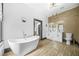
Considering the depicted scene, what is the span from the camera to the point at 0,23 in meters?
1.21

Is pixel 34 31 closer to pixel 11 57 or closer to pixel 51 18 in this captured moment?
pixel 51 18

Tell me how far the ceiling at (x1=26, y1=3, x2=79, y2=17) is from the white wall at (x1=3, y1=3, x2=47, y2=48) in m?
0.05

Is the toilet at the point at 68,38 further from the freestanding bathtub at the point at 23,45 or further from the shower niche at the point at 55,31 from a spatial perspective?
the freestanding bathtub at the point at 23,45

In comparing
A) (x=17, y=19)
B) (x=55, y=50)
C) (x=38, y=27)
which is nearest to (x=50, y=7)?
(x=38, y=27)

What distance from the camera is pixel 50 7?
137cm

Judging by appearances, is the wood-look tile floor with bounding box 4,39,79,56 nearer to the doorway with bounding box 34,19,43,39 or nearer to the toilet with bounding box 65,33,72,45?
the toilet with bounding box 65,33,72,45

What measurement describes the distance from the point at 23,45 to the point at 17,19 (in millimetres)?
433

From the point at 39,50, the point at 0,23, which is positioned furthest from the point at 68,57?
the point at 0,23

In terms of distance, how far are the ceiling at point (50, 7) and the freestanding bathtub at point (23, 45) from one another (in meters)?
0.48

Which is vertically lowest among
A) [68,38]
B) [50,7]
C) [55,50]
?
[55,50]

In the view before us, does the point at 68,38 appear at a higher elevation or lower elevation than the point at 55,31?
lower

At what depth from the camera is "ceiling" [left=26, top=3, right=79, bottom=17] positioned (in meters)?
1.33

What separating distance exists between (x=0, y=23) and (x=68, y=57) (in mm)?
1209

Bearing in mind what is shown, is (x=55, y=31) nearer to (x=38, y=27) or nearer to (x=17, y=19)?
(x=38, y=27)
